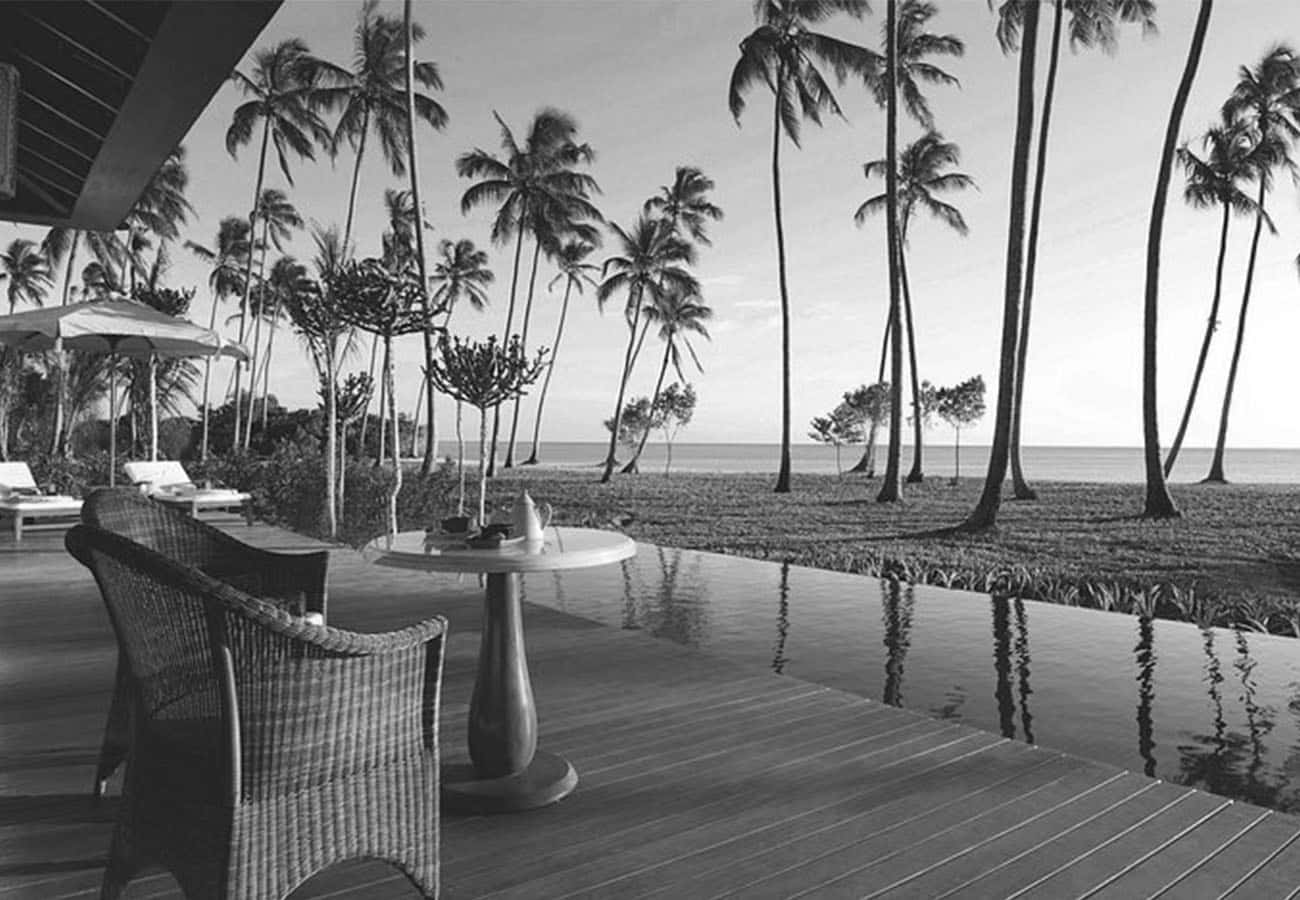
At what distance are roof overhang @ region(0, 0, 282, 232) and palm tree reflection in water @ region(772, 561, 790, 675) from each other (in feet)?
10.6

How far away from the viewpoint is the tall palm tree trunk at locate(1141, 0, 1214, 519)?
1294cm

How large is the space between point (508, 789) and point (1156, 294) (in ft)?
46.6

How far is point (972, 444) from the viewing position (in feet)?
340

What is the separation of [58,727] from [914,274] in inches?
1012

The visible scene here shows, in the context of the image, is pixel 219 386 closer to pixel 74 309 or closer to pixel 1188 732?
pixel 74 309

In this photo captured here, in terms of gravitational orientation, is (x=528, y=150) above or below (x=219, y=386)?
above

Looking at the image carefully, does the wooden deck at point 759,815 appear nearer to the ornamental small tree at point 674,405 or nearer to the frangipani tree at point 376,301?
the frangipani tree at point 376,301

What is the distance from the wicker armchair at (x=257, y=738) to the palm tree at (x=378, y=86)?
18072 millimetres

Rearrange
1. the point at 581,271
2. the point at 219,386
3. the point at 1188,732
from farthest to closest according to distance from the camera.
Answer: the point at 219,386 < the point at 581,271 < the point at 1188,732

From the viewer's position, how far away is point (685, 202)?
2802 cm

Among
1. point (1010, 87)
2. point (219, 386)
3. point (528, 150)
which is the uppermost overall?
point (528, 150)

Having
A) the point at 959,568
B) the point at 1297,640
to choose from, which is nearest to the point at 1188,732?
the point at 1297,640

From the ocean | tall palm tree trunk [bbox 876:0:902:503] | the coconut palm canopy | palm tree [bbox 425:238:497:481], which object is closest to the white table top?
the coconut palm canopy

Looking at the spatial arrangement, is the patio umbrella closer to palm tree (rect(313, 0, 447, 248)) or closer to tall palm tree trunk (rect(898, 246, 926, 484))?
palm tree (rect(313, 0, 447, 248))
